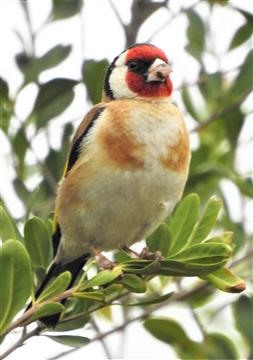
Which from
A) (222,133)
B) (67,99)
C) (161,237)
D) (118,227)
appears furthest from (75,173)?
(222,133)

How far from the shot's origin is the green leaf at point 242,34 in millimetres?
3975

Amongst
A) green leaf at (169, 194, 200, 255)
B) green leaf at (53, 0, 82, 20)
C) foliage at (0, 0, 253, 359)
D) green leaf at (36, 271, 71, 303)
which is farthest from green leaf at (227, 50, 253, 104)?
green leaf at (36, 271, 71, 303)

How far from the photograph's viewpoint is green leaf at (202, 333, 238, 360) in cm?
345

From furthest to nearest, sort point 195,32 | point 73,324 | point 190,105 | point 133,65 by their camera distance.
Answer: point 195,32 → point 190,105 → point 133,65 → point 73,324

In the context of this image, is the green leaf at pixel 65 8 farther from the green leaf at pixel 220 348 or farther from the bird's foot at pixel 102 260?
the green leaf at pixel 220 348

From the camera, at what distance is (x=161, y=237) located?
2680 mm

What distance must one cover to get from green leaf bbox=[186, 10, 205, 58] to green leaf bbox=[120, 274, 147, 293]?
1.76 meters

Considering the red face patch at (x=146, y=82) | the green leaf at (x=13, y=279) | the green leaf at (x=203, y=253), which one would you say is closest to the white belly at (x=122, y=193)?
the red face patch at (x=146, y=82)

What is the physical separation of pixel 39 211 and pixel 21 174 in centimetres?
18

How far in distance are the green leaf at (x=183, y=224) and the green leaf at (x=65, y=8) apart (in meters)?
1.48

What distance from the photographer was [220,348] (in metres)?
3.46

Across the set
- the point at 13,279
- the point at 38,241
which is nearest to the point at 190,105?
the point at 38,241

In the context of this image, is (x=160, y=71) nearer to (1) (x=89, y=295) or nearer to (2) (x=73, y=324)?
(2) (x=73, y=324)

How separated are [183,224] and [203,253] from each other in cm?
29
